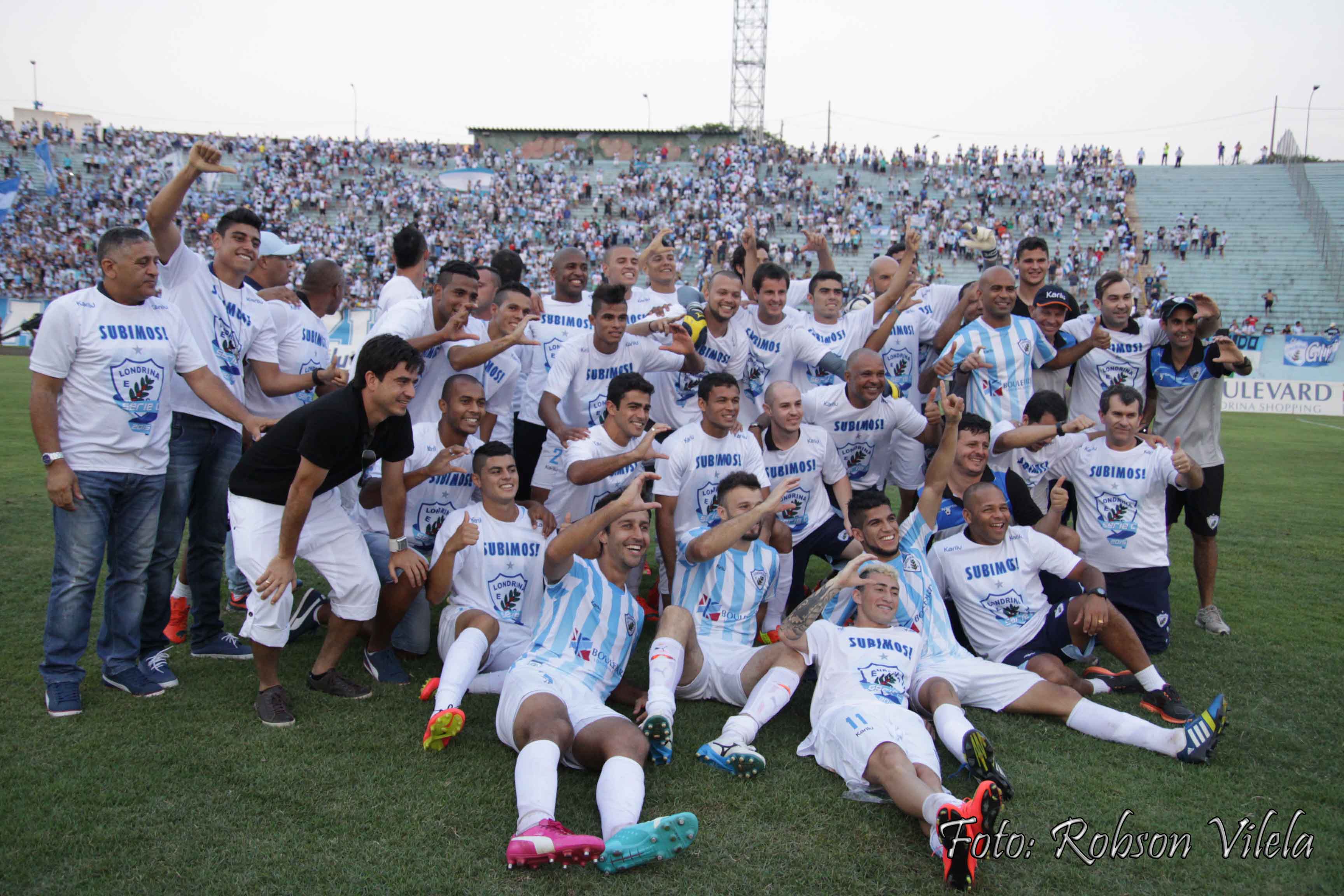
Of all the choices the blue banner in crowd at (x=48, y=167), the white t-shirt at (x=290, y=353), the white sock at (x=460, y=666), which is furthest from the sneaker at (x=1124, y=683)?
the blue banner in crowd at (x=48, y=167)

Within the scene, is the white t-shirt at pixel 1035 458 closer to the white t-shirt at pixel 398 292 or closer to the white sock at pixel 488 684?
the white sock at pixel 488 684

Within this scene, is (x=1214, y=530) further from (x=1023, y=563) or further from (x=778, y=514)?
(x=778, y=514)

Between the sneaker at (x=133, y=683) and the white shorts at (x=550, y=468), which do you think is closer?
the sneaker at (x=133, y=683)

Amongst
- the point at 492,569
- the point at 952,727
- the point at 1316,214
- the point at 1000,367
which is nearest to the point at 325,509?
the point at 492,569

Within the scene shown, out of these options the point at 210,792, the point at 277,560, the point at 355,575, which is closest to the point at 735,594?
the point at 355,575

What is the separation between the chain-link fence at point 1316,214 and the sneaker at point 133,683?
3969 cm

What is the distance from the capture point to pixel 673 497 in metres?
5.90

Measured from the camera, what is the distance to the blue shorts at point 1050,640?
5.29m

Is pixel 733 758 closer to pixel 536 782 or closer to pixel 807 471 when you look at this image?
pixel 536 782

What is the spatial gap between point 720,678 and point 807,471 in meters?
1.94

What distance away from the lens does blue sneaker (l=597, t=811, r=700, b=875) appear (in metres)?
3.23

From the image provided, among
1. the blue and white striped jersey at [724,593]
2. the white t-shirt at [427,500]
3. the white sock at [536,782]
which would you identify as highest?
the white t-shirt at [427,500]

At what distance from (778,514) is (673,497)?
809mm

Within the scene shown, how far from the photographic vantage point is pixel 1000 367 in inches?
265
